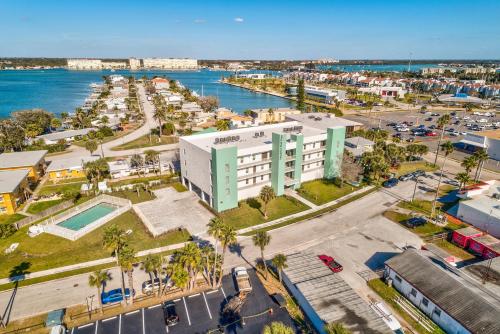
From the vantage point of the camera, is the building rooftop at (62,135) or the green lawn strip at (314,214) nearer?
the green lawn strip at (314,214)

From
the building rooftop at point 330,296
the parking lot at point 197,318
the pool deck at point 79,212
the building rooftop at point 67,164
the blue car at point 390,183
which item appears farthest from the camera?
the building rooftop at point 67,164

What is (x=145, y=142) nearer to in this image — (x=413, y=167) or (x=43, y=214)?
(x=43, y=214)

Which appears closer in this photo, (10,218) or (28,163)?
(10,218)

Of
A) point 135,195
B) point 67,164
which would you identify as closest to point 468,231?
point 135,195

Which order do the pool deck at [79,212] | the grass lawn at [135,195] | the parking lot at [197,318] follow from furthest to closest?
1. the grass lawn at [135,195]
2. the pool deck at [79,212]
3. the parking lot at [197,318]

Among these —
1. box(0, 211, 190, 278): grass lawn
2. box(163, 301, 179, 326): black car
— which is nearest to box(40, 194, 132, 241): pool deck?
box(0, 211, 190, 278): grass lawn

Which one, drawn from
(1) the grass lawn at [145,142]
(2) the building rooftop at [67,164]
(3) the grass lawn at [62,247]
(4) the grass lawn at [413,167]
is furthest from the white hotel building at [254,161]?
(1) the grass lawn at [145,142]

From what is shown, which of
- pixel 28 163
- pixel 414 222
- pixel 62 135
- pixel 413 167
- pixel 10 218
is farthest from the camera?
pixel 62 135

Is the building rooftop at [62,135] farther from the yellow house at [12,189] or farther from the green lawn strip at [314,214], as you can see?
the green lawn strip at [314,214]
